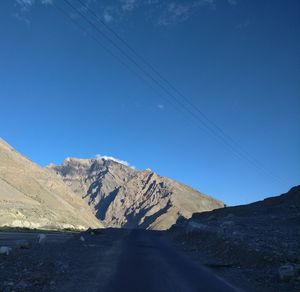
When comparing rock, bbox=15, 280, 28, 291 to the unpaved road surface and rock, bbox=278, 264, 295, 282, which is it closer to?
the unpaved road surface

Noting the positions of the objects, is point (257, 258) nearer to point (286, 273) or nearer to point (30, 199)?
point (286, 273)

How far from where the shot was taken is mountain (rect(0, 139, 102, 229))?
94.5 m

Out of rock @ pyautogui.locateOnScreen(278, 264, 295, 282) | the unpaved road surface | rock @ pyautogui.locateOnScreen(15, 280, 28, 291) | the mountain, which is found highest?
the mountain

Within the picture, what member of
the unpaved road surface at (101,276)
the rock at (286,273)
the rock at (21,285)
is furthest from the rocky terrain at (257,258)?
the rock at (21,285)

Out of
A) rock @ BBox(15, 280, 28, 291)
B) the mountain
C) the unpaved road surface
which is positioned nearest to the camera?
rock @ BBox(15, 280, 28, 291)

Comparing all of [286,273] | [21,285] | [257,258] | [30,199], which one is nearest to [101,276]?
[21,285]

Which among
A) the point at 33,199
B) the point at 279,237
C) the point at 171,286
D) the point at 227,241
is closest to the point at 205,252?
the point at 227,241

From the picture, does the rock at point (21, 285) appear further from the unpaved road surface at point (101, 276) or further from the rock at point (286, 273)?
the rock at point (286, 273)

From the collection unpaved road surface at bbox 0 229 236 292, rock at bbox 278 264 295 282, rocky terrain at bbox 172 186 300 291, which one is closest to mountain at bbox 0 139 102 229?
rocky terrain at bbox 172 186 300 291

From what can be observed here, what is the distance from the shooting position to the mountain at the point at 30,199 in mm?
94500

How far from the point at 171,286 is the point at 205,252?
15811 millimetres

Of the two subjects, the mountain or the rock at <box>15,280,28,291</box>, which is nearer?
the rock at <box>15,280,28,291</box>

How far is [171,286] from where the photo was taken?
1448 centimetres

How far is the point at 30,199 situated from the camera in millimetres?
131250
